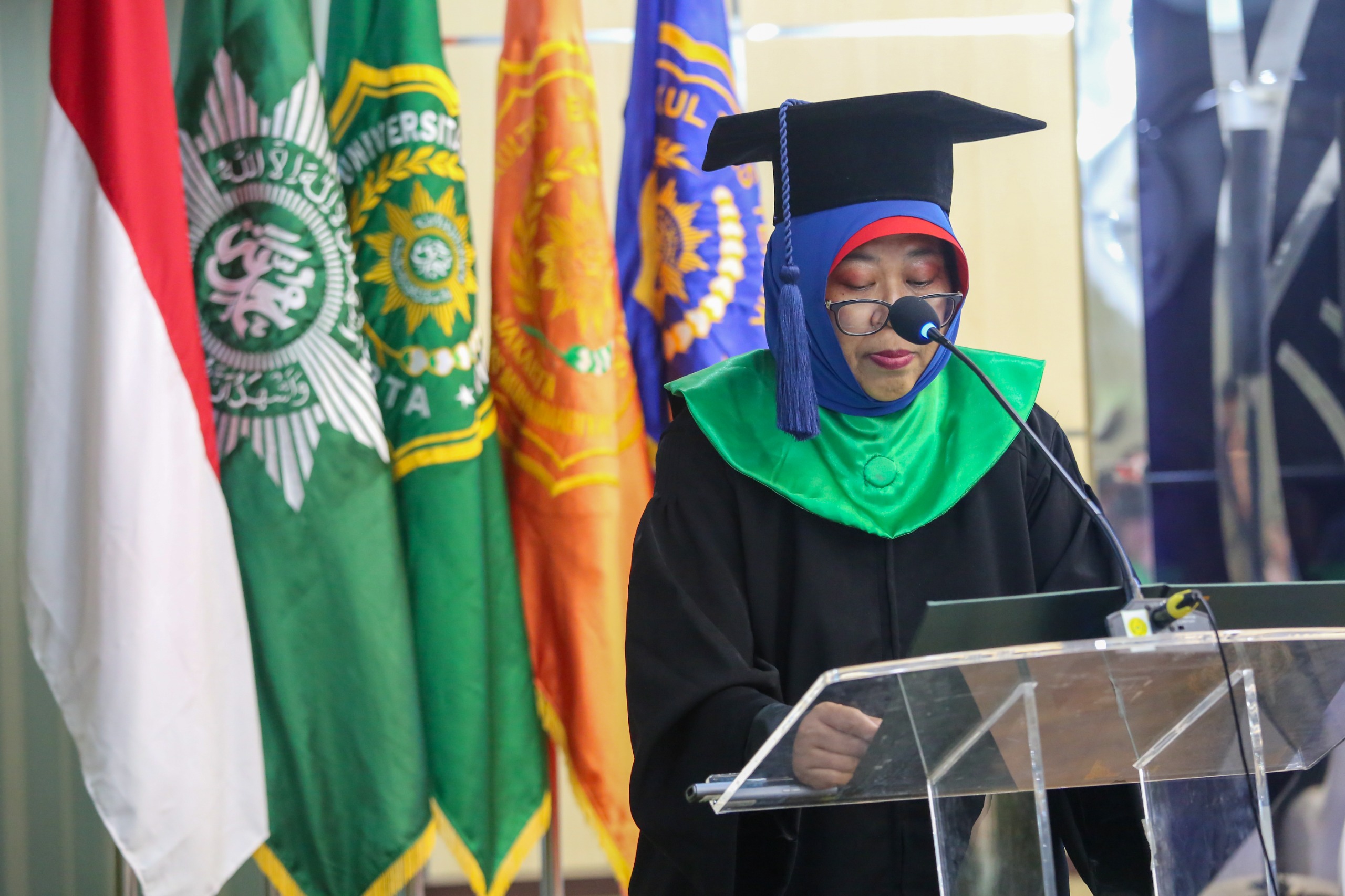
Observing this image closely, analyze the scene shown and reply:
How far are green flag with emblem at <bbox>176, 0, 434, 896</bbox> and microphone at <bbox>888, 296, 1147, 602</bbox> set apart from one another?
48.2 inches

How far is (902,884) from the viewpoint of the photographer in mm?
1562

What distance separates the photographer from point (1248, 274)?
308cm

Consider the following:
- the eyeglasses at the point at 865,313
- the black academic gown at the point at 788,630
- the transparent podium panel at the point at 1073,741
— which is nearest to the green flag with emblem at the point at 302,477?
the black academic gown at the point at 788,630

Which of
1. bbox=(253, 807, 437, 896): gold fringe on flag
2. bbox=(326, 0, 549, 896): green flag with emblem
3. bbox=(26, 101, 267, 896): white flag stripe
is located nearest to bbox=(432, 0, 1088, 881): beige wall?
bbox=(326, 0, 549, 896): green flag with emblem

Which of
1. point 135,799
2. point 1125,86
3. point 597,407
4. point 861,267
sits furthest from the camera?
point 1125,86

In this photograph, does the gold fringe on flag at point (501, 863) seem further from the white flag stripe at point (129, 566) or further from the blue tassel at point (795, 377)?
the blue tassel at point (795, 377)

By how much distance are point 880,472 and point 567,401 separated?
2.92 feet

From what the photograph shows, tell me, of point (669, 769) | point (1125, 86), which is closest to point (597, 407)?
point (669, 769)

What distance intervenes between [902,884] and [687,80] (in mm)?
1737

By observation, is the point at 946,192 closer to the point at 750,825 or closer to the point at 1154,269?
the point at 750,825

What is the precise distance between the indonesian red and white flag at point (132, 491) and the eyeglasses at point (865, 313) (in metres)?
1.22

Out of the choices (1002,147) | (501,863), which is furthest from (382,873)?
(1002,147)

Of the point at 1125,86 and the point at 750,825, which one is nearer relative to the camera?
the point at 750,825

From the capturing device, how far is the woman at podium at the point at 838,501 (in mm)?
1552
